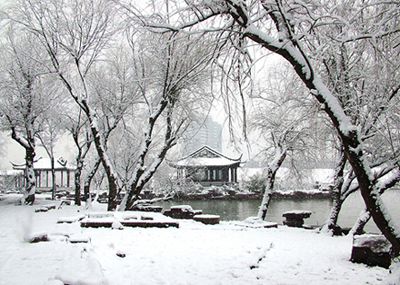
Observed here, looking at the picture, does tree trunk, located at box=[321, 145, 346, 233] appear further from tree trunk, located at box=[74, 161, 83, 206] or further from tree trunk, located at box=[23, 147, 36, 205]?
tree trunk, located at box=[23, 147, 36, 205]

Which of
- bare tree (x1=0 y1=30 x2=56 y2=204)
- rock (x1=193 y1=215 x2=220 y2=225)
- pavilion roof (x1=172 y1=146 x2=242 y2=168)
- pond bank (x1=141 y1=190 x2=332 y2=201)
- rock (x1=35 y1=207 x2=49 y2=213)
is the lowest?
pond bank (x1=141 y1=190 x2=332 y2=201)

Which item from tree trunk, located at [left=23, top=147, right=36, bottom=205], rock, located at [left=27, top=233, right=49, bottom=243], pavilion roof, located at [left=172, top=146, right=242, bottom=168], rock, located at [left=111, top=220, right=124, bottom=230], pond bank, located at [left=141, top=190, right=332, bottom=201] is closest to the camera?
rock, located at [left=27, top=233, right=49, bottom=243]

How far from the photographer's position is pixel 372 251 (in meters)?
5.19

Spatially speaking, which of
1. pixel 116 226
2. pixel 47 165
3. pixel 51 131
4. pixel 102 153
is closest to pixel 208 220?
pixel 116 226

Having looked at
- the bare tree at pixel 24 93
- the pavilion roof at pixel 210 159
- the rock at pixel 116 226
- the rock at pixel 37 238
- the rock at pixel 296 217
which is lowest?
the rock at pixel 296 217

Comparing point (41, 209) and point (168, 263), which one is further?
point (41, 209)

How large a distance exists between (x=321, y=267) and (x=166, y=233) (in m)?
3.59

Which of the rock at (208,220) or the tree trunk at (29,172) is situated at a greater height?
the tree trunk at (29,172)

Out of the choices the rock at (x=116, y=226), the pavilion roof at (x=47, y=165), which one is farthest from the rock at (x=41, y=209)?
the pavilion roof at (x=47, y=165)

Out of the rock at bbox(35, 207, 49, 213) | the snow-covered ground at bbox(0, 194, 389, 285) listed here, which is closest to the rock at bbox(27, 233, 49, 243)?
the snow-covered ground at bbox(0, 194, 389, 285)

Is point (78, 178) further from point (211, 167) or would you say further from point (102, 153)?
point (211, 167)

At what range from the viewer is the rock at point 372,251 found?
5094 millimetres

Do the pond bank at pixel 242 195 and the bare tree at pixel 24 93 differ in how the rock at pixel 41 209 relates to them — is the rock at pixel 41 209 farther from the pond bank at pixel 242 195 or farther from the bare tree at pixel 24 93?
the pond bank at pixel 242 195

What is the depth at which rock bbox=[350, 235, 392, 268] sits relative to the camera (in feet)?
16.7
